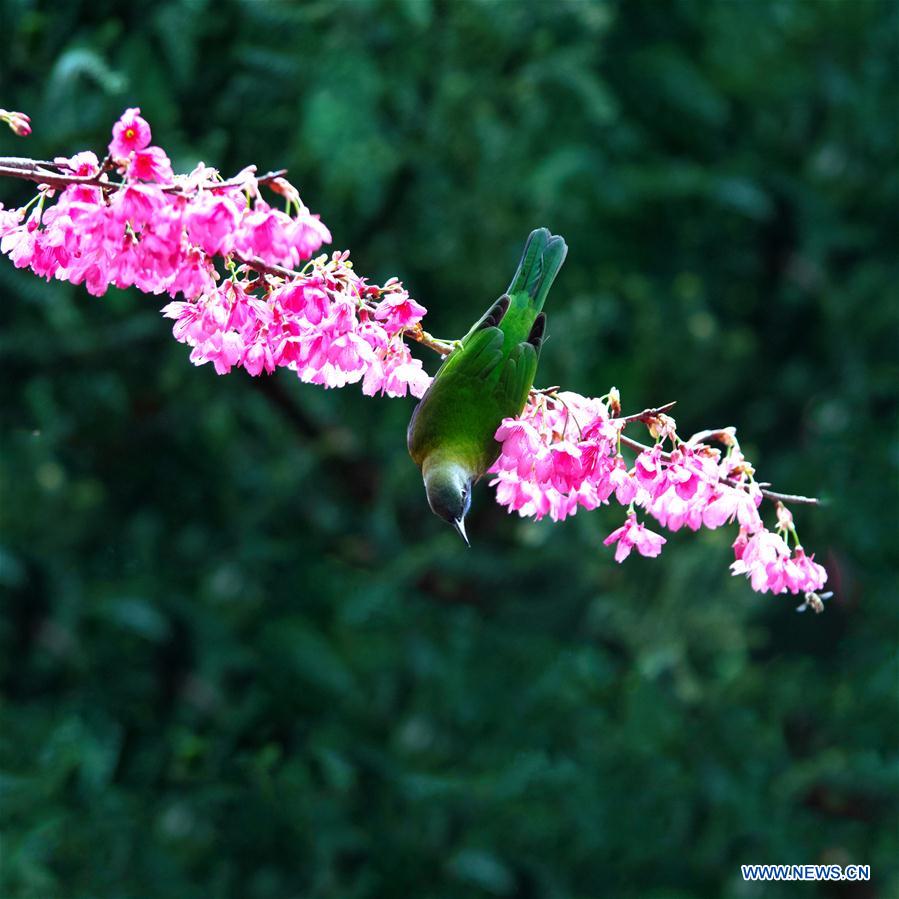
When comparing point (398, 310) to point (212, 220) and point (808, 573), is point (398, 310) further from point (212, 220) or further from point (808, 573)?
point (808, 573)

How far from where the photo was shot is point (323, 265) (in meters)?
1.59

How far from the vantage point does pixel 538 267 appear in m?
1.99

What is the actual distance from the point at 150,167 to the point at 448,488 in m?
0.73

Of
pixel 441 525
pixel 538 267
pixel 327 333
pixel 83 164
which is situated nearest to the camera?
pixel 83 164

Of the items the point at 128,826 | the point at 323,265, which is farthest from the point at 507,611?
the point at 323,265

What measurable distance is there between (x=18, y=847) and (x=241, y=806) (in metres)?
0.93

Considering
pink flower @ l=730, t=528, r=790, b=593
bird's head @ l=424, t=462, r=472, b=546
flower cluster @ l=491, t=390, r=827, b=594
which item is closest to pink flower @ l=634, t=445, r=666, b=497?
flower cluster @ l=491, t=390, r=827, b=594

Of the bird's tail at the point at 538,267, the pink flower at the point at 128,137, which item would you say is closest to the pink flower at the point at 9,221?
the pink flower at the point at 128,137

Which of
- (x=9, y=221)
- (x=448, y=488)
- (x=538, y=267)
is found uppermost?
(x=538, y=267)

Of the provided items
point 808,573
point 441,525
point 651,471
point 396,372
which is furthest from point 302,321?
point 441,525

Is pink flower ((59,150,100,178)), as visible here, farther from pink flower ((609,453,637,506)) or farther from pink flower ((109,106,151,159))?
pink flower ((609,453,637,506))

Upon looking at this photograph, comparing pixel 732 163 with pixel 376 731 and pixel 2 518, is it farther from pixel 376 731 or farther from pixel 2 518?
pixel 2 518

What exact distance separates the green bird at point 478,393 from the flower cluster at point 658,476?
0.36 ft

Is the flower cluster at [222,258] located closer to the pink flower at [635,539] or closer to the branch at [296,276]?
the branch at [296,276]
